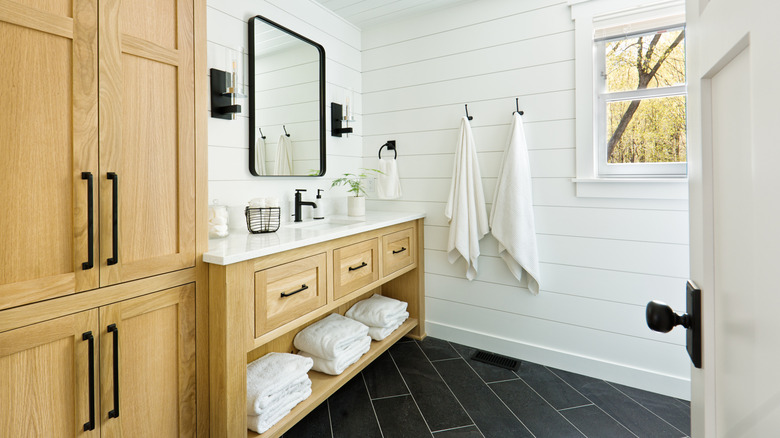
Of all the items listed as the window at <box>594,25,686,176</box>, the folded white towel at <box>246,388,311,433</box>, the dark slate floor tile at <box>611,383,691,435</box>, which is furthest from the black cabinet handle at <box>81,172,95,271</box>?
the dark slate floor tile at <box>611,383,691,435</box>

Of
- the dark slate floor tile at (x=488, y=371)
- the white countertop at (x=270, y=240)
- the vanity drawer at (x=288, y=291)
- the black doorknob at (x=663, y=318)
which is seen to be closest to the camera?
the black doorknob at (x=663, y=318)

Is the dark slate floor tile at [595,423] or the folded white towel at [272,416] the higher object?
the folded white towel at [272,416]

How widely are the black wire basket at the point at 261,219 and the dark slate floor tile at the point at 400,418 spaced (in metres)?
1.06

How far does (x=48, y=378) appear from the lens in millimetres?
1071

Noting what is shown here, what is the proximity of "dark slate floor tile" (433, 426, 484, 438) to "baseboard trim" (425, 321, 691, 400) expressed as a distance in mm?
833

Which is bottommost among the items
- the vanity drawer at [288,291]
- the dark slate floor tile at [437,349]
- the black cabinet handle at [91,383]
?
the dark slate floor tile at [437,349]

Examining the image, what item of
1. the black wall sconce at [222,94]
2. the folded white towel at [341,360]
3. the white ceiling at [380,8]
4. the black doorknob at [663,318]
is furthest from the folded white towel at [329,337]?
the white ceiling at [380,8]

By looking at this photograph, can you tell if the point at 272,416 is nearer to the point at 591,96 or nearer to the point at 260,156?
the point at 260,156

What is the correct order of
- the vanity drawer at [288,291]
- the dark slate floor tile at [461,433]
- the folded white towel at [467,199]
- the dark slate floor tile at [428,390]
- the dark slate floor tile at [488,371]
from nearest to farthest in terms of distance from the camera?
1. the vanity drawer at [288,291]
2. the dark slate floor tile at [461,433]
3. the dark slate floor tile at [428,390]
4. the dark slate floor tile at [488,371]
5. the folded white towel at [467,199]

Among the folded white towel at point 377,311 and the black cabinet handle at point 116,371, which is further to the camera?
the folded white towel at point 377,311

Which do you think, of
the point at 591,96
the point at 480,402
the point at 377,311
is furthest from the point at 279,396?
the point at 591,96

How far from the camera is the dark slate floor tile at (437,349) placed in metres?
2.53

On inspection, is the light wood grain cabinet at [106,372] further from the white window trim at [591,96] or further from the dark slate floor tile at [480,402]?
the white window trim at [591,96]

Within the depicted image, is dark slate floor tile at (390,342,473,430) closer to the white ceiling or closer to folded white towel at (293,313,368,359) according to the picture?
folded white towel at (293,313,368,359)
